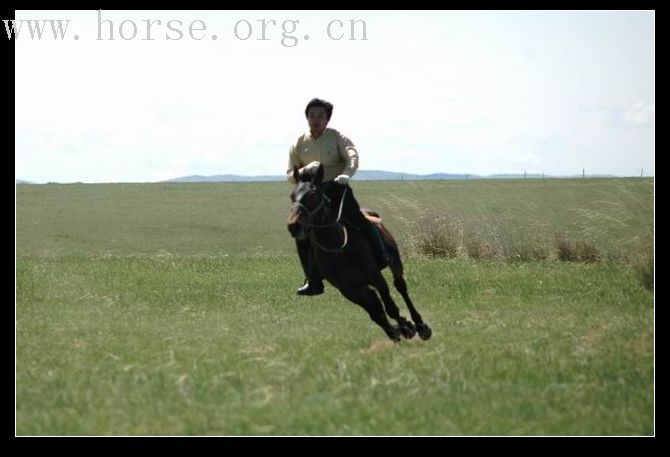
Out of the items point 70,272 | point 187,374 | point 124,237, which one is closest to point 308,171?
point 187,374

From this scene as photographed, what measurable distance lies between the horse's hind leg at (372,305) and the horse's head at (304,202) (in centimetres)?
84

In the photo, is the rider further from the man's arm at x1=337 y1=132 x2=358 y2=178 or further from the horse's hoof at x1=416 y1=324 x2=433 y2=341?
the horse's hoof at x1=416 y1=324 x2=433 y2=341

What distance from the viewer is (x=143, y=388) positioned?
9.11 m

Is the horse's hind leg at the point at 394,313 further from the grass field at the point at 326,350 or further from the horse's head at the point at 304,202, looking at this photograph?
the horse's head at the point at 304,202

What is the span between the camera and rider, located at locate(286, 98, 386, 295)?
1176cm

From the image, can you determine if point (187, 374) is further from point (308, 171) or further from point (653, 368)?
point (653, 368)

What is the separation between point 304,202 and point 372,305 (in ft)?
4.41

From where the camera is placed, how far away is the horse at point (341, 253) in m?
11.2

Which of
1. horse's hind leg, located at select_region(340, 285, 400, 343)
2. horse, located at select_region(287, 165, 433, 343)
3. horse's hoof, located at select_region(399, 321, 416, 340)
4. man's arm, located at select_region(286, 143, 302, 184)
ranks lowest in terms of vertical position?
horse's hoof, located at select_region(399, 321, 416, 340)

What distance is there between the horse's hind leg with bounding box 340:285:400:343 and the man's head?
5.66 feet

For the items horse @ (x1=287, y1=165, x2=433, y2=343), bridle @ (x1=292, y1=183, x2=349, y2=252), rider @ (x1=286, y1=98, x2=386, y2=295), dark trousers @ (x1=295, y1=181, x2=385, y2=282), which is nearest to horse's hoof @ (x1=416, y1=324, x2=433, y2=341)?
horse @ (x1=287, y1=165, x2=433, y2=343)

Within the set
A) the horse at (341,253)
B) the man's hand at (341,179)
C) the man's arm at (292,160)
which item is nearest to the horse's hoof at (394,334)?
the horse at (341,253)

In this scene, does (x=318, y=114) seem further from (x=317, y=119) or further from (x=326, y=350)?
(x=326, y=350)
